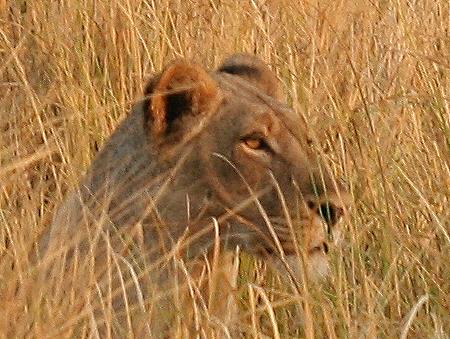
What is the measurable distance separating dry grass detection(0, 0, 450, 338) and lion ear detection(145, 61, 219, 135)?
368 mm

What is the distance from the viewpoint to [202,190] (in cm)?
363

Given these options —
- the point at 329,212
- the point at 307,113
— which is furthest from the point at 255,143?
the point at 307,113

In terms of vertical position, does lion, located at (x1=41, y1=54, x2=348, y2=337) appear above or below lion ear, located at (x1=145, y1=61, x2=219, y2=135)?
below

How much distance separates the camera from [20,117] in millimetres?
4707

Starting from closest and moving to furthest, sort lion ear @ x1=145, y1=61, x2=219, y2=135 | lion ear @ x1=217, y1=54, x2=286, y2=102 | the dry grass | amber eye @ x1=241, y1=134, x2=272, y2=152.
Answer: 1. the dry grass
2. lion ear @ x1=145, y1=61, x2=219, y2=135
3. amber eye @ x1=241, y1=134, x2=272, y2=152
4. lion ear @ x1=217, y1=54, x2=286, y2=102

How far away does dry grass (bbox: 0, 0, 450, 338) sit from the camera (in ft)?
11.3

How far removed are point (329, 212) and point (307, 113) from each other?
1115 millimetres

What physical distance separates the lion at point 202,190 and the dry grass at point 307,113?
0.36ft

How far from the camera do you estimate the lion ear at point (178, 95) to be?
Answer: 11.7 feet

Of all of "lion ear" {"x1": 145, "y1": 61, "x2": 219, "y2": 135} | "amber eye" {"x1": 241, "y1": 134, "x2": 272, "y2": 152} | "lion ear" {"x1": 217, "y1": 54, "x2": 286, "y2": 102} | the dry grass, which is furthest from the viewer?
"lion ear" {"x1": 217, "y1": 54, "x2": 286, "y2": 102}

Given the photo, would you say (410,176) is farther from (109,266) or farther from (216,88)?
(109,266)

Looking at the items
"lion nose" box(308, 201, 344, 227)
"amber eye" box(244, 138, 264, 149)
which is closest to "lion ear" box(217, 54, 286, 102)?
"amber eye" box(244, 138, 264, 149)

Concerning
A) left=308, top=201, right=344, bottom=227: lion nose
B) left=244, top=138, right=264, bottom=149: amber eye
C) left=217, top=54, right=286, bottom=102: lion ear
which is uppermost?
left=217, top=54, right=286, bottom=102: lion ear

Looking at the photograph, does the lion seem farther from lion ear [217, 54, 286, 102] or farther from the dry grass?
lion ear [217, 54, 286, 102]
